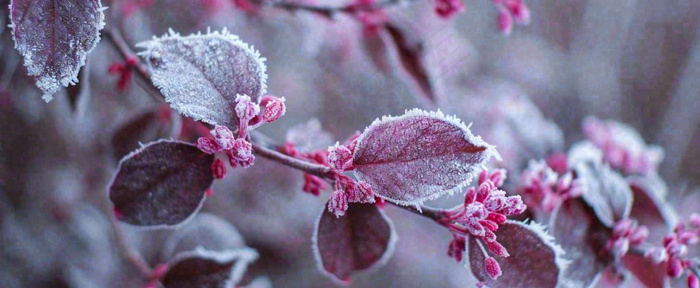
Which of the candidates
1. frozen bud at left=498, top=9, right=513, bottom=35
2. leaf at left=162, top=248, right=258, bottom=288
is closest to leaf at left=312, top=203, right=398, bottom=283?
leaf at left=162, top=248, right=258, bottom=288

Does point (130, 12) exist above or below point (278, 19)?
below

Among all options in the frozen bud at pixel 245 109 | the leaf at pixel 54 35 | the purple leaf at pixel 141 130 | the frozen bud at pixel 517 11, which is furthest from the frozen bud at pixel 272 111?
the frozen bud at pixel 517 11

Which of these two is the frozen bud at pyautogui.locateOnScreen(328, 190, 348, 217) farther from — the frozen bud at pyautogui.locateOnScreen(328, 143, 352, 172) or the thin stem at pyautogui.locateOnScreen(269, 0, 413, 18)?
the thin stem at pyautogui.locateOnScreen(269, 0, 413, 18)

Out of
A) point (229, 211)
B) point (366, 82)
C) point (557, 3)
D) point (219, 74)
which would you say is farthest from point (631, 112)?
point (219, 74)

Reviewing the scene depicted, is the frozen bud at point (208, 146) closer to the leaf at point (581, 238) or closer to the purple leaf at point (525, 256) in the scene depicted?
the purple leaf at point (525, 256)

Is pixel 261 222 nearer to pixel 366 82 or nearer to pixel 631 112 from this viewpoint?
pixel 366 82

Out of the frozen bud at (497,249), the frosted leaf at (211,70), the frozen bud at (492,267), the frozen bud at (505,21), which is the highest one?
the frozen bud at (505,21)

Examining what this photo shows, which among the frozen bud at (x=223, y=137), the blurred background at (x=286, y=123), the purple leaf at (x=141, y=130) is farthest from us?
the blurred background at (x=286, y=123)

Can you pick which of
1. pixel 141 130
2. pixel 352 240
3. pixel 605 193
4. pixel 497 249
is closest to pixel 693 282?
pixel 605 193
